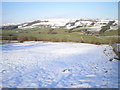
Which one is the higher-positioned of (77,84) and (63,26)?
(63,26)

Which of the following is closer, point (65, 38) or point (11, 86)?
point (11, 86)

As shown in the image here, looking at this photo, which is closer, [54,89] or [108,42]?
[54,89]

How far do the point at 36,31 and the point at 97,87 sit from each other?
2050cm

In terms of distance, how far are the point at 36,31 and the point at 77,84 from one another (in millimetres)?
20140

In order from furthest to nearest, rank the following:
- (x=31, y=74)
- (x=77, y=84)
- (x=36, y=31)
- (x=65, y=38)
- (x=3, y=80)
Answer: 1. (x=36, y=31)
2. (x=65, y=38)
3. (x=31, y=74)
4. (x=3, y=80)
5. (x=77, y=84)

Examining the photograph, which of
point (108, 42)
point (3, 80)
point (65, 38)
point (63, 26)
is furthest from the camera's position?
point (63, 26)

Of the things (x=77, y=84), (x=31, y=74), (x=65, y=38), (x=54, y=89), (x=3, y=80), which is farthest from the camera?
(x=65, y=38)

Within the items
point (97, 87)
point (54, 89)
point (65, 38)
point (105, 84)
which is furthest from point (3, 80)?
point (65, 38)

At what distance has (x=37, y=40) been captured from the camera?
19422 mm

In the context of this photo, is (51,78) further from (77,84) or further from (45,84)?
(77,84)

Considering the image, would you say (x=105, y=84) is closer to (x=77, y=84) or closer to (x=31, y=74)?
(x=77, y=84)

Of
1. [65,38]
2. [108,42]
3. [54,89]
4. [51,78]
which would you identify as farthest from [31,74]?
[65,38]

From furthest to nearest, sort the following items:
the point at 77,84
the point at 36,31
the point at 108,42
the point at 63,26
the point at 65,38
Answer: the point at 63,26 < the point at 36,31 < the point at 65,38 < the point at 108,42 < the point at 77,84

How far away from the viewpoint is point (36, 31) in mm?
23000
